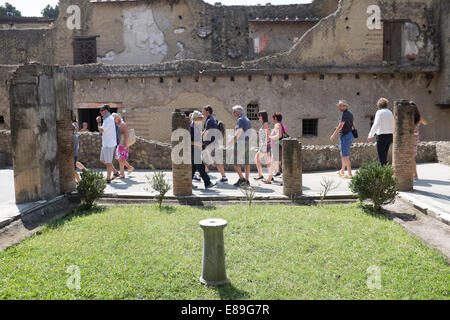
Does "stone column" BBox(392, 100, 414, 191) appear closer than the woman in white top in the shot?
Yes

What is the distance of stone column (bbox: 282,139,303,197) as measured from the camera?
7.71 meters

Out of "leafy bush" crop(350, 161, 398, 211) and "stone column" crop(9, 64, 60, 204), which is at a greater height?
"stone column" crop(9, 64, 60, 204)

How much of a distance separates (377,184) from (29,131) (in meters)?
5.69

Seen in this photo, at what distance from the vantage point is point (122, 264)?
4.87m

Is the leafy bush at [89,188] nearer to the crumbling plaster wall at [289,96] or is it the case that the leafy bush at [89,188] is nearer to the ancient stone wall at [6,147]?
the ancient stone wall at [6,147]

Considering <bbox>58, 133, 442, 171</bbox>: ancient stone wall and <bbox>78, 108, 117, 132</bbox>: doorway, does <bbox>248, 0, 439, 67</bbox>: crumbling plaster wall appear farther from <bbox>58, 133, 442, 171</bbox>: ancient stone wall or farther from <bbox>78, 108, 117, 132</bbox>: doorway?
<bbox>78, 108, 117, 132</bbox>: doorway

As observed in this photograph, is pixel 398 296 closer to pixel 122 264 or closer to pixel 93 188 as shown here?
pixel 122 264

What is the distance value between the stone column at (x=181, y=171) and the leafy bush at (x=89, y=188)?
4.37 ft

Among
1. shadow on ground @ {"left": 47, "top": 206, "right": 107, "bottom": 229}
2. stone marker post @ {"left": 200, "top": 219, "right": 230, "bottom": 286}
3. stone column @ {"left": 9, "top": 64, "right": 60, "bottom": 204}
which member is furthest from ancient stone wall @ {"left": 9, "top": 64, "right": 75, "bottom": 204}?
stone marker post @ {"left": 200, "top": 219, "right": 230, "bottom": 286}

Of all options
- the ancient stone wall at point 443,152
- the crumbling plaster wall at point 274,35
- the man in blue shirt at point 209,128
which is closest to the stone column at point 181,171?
the man in blue shirt at point 209,128

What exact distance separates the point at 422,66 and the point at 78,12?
15351 millimetres

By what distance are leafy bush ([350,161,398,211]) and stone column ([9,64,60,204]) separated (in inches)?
206

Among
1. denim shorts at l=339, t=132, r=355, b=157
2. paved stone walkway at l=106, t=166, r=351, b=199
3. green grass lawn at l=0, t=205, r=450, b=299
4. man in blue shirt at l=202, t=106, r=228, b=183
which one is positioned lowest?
green grass lawn at l=0, t=205, r=450, b=299
